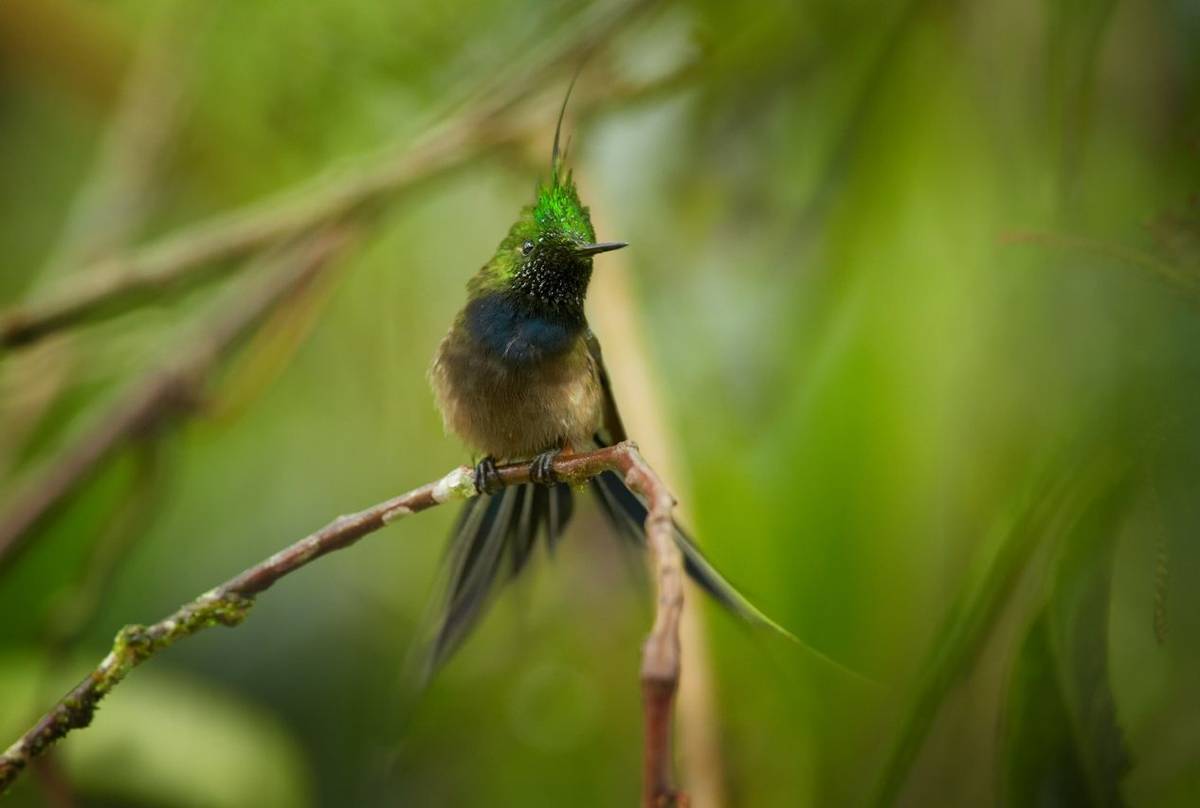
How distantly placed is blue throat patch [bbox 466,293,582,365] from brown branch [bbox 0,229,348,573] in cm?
66

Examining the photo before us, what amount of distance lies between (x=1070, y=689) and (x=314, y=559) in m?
A: 0.63

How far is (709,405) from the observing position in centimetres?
181

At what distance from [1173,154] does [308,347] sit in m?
1.74

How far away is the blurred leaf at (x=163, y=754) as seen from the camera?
1.72m

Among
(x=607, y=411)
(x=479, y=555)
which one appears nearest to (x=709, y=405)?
(x=607, y=411)

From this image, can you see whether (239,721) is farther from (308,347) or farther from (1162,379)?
(1162,379)

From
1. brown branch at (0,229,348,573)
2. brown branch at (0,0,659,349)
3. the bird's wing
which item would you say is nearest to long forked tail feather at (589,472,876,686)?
the bird's wing

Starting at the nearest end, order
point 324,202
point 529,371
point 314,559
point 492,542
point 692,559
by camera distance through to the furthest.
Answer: point 314,559 < point 692,559 < point 492,542 < point 529,371 < point 324,202

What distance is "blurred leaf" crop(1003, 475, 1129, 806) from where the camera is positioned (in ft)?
3.10

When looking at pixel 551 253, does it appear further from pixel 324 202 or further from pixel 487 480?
pixel 324 202

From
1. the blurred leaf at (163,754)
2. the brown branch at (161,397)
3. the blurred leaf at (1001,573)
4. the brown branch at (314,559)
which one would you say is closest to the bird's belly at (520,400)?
the brown branch at (314,559)

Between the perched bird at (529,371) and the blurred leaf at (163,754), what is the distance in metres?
0.79

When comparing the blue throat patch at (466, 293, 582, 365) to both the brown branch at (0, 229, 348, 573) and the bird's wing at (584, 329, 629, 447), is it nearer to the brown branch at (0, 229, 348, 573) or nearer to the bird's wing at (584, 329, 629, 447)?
the bird's wing at (584, 329, 629, 447)

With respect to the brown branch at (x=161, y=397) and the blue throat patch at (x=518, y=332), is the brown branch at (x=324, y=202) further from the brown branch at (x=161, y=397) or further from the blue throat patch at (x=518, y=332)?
the blue throat patch at (x=518, y=332)
